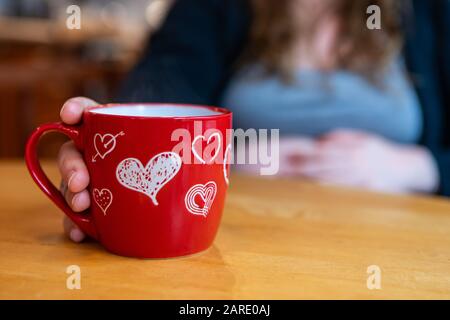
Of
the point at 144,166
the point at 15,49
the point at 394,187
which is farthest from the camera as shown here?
the point at 15,49

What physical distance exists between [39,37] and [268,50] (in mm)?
3095

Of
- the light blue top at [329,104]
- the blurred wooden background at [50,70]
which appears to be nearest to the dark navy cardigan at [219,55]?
the light blue top at [329,104]

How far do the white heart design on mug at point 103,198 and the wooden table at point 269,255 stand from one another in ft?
0.14

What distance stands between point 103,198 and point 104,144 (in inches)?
1.8

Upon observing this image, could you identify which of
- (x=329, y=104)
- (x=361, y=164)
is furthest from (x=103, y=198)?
(x=329, y=104)

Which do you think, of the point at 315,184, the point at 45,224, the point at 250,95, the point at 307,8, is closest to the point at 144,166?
the point at 45,224

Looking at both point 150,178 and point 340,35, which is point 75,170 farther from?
point 340,35

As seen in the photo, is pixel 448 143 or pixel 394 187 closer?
pixel 394 187

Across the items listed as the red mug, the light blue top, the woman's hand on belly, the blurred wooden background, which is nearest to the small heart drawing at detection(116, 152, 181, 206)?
the red mug

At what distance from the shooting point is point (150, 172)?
422 millimetres

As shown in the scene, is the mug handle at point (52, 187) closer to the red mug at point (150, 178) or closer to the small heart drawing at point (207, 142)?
the red mug at point (150, 178)

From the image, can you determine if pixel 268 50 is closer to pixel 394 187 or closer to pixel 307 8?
pixel 307 8

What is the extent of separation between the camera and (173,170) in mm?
426

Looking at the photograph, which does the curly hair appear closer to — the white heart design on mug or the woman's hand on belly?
the woman's hand on belly
